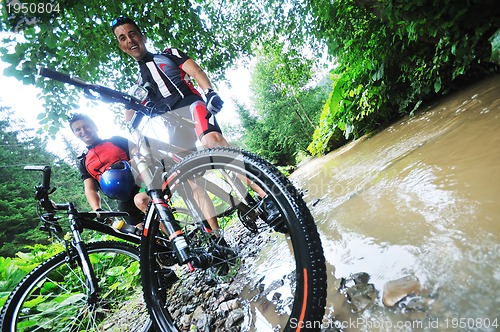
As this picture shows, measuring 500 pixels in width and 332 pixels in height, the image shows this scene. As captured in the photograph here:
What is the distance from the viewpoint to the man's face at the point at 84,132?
3000 mm

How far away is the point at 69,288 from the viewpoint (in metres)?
2.06

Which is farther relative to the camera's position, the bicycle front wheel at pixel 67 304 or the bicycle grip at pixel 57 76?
the bicycle front wheel at pixel 67 304

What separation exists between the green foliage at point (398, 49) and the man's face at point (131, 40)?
10.0ft

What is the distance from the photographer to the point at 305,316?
939 mm

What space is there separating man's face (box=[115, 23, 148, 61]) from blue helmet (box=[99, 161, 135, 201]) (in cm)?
104

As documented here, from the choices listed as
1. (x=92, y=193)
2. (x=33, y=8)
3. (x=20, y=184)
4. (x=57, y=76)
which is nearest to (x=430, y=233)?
(x=57, y=76)

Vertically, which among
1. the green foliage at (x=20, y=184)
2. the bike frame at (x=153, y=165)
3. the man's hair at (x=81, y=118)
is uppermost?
the green foliage at (x=20, y=184)

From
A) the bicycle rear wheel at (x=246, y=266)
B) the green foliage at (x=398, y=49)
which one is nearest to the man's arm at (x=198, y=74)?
the bicycle rear wheel at (x=246, y=266)

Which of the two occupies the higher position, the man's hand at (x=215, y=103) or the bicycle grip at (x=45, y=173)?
the bicycle grip at (x=45, y=173)

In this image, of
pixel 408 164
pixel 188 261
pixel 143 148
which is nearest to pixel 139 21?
pixel 143 148

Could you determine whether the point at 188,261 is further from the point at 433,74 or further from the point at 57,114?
the point at 433,74

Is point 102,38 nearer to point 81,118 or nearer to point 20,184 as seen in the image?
point 81,118

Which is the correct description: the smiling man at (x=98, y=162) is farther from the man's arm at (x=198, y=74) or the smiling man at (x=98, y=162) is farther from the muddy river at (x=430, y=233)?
the muddy river at (x=430, y=233)

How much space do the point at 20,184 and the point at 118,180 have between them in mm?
22398
